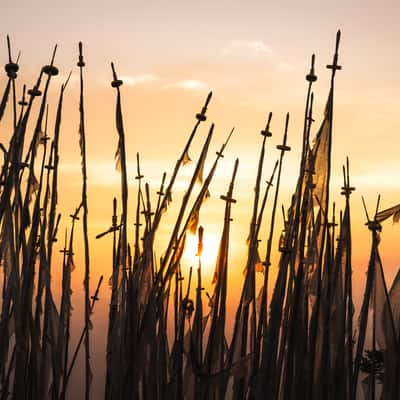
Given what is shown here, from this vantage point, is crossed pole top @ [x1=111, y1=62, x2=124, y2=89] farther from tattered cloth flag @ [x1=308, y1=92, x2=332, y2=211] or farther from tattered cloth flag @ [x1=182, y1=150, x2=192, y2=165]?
tattered cloth flag @ [x1=308, y1=92, x2=332, y2=211]

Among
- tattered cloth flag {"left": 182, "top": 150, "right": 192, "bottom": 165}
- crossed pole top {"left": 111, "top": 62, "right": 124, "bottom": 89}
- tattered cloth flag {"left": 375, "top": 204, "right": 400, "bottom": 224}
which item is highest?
crossed pole top {"left": 111, "top": 62, "right": 124, "bottom": 89}

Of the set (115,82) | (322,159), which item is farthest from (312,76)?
(115,82)

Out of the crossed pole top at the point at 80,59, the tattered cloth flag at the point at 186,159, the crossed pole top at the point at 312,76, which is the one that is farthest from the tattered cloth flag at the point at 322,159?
the crossed pole top at the point at 80,59

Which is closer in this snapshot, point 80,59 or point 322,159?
point 80,59

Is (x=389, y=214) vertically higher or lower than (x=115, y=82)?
lower

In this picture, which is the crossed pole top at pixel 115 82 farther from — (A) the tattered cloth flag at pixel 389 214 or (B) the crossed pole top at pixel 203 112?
(A) the tattered cloth flag at pixel 389 214

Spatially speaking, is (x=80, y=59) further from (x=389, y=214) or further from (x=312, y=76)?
(x=389, y=214)

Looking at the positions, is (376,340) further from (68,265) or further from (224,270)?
(68,265)

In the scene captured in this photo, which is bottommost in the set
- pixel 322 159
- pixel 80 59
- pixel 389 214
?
pixel 389 214

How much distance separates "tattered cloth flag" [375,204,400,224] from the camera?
2.96m

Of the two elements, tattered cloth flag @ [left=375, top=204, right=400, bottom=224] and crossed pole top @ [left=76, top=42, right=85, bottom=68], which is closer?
crossed pole top @ [left=76, top=42, right=85, bottom=68]

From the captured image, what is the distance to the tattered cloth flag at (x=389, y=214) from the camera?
296 centimetres

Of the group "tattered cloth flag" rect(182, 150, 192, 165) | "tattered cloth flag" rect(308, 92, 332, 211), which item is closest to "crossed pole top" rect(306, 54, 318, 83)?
"tattered cloth flag" rect(308, 92, 332, 211)

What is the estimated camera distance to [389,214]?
120 inches
